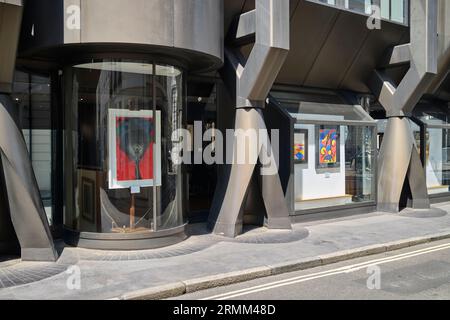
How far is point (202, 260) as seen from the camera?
730cm

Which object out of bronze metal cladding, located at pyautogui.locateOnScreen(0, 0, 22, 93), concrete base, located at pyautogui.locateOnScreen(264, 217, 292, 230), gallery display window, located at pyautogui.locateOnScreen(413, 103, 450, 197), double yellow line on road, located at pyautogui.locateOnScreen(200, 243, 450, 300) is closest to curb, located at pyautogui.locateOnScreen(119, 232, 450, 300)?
double yellow line on road, located at pyautogui.locateOnScreen(200, 243, 450, 300)

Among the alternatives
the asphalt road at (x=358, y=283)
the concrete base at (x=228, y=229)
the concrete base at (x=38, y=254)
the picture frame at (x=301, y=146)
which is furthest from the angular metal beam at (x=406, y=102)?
the concrete base at (x=38, y=254)

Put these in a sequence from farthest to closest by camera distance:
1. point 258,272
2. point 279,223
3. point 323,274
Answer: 1. point 279,223
2. point 323,274
3. point 258,272

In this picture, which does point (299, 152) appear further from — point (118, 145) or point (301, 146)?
point (118, 145)

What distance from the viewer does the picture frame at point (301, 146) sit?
35.8ft

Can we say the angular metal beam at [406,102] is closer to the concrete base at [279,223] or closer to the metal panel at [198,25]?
the concrete base at [279,223]

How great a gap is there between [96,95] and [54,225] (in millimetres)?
2730

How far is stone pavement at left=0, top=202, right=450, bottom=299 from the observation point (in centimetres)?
589


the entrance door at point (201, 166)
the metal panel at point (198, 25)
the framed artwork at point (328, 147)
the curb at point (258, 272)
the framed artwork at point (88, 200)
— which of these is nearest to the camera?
the curb at point (258, 272)

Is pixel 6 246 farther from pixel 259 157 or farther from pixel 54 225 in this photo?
pixel 259 157

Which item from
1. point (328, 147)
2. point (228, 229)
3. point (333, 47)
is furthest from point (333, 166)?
point (228, 229)

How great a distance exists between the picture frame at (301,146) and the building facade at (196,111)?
0.04 meters

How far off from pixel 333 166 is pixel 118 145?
238 inches

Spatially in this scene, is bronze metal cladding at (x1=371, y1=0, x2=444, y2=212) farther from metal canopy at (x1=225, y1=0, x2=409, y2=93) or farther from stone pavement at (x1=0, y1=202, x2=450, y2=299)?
stone pavement at (x1=0, y1=202, x2=450, y2=299)
